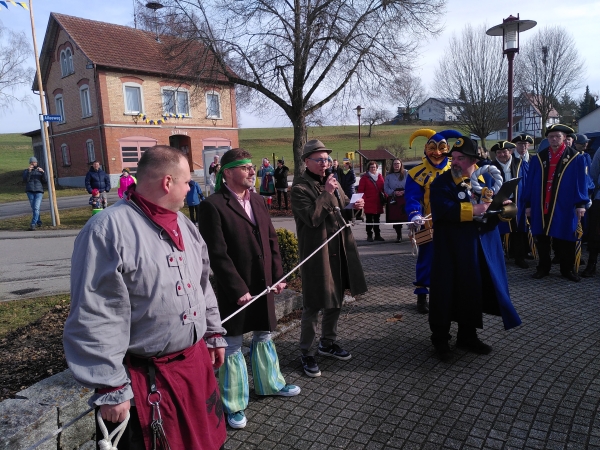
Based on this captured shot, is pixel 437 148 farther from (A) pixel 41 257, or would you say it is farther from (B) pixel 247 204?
(A) pixel 41 257

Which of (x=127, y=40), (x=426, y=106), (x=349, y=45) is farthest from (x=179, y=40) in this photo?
(x=426, y=106)

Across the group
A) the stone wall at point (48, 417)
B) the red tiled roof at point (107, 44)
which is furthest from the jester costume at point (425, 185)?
the red tiled roof at point (107, 44)

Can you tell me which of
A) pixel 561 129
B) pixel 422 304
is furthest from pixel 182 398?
pixel 561 129

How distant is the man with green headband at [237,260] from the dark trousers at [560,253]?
5106mm

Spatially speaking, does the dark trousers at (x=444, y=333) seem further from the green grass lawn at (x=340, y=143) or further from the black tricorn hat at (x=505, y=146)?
the green grass lawn at (x=340, y=143)

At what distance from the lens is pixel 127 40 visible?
31.5 m

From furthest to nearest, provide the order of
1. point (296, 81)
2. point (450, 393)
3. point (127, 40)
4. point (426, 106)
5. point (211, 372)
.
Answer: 1. point (426, 106)
2. point (127, 40)
3. point (296, 81)
4. point (450, 393)
5. point (211, 372)

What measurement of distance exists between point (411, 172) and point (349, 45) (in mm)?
10642

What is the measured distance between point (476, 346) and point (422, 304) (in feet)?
3.85

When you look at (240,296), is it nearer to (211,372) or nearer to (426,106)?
(211,372)

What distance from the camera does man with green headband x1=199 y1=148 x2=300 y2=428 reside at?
10.7 ft

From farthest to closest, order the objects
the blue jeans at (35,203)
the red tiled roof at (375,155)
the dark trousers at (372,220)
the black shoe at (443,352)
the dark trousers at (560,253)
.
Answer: the red tiled roof at (375,155)
the blue jeans at (35,203)
the dark trousers at (372,220)
the dark trousers at (560,253)
the black shoe at (443,352)

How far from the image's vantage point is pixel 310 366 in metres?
4.07

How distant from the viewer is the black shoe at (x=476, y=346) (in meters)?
4.37
